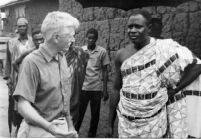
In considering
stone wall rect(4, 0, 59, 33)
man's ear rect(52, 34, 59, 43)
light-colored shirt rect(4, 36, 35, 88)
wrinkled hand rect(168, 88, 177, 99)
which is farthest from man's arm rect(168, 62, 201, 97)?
stone wall rect(4, 0, 59, 33)

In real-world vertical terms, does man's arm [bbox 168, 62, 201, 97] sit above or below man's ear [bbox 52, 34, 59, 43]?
below

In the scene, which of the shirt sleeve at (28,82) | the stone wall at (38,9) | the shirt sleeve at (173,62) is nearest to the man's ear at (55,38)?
the shirt sleeve at (28,82)

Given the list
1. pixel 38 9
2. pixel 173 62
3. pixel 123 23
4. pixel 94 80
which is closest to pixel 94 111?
pixel 94 80

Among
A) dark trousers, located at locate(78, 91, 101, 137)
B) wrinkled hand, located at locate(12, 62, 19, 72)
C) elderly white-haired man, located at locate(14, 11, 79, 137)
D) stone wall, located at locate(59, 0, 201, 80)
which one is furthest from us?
stone wall, located at locate(59, 0, 201, 80)

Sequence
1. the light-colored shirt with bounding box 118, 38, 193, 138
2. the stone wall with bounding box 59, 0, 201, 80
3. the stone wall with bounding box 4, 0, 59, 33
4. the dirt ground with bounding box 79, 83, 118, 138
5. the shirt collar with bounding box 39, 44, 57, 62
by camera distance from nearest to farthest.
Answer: the shirt collar with bounding box 39, 44, 57, 62, the light-colored shirt with bounding box 118, 38, 193, 138, the dirt ground with bounding box 79, 83, 118, 138, the stone wall with bounding box 59, 0, 201, 80, the stone wall with bounding box 4, 0, 59, 33

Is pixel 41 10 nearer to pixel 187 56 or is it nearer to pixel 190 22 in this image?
pixel 190 22

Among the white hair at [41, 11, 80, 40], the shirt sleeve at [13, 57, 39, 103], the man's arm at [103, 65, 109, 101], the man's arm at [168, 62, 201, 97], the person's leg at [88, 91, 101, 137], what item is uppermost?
the white hair at [41, 11, 80, 40]

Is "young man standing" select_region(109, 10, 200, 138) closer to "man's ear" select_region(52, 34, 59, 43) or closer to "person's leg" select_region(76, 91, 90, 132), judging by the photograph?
"man's ear" select_region(52, 34, 59, 43)

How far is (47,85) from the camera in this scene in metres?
2.26

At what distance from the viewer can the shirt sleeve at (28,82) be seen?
2.20m

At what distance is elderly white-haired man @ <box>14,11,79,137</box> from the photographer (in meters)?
2.19

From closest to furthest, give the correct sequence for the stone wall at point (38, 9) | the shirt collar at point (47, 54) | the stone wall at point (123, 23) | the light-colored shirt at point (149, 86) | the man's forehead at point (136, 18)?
the shirt collar at point (47, 54) → the light-colored shirt at point (149, 86) → the man's forehead at point (136, 18) → the stone wall at point (123, 23) → the stone wall at point (38, 9)

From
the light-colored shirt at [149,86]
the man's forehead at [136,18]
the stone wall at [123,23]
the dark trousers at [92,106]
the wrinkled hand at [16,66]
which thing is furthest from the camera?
the stone wall at [123,23]

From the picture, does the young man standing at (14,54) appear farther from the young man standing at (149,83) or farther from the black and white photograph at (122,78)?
the young man standing at (149,83)
